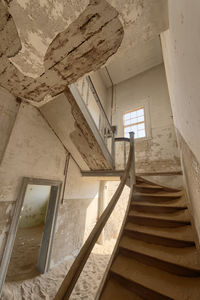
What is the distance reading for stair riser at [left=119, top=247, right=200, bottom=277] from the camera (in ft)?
3.54

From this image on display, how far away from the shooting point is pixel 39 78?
5.78 ft

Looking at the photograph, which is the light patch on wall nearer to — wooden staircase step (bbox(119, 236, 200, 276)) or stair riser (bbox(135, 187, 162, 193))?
stair riser (bbox(135, 187, 162, 193))

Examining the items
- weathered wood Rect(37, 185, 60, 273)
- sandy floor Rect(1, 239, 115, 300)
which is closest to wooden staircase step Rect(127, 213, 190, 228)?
sandy floor Rect(1, 239, 115, 300)

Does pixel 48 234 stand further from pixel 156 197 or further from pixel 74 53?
pixel 74 53

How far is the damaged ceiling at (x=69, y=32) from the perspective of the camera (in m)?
1.12

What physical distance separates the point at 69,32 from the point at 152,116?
3879 mm

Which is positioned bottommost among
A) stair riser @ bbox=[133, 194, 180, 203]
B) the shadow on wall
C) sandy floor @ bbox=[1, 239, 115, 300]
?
sandy floor @ bbox=[1, 239, 115, 300]

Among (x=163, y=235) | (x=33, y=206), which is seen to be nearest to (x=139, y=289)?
(x=163, y=235)

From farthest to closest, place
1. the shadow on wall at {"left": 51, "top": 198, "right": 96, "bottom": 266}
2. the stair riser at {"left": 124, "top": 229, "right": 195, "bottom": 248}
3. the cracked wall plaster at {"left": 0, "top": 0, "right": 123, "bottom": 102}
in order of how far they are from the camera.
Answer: the shadow on wall at {"left": 51, "top": 198, "right": 96, "bottom": 266}, the stair riser at {"left": 124, "top": 229, "right": 195, "bottom": 248}, the cracked wall plaster at {"left": 0, "top": 0, "right": 123, "bottom": 102}

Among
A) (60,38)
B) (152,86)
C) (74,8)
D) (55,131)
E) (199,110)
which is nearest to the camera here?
(199,110)

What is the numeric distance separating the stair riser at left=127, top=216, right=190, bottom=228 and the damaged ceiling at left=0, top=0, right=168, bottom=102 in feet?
7.17

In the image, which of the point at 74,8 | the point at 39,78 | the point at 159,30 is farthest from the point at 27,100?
the point at 159,30

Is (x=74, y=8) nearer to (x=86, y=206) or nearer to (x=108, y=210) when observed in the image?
(x=108, y=210)

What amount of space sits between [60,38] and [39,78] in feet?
2.16
